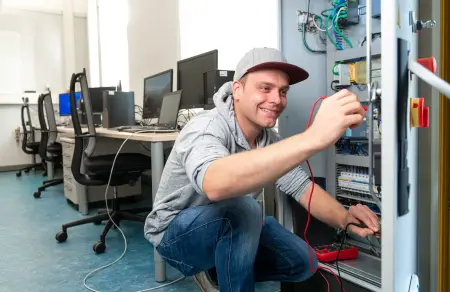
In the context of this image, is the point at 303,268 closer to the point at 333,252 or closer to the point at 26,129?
the point at 333,252

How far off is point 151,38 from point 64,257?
8.61ft

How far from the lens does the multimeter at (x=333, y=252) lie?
1.46 meters

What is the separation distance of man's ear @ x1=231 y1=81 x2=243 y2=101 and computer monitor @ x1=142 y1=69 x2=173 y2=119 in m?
1.77

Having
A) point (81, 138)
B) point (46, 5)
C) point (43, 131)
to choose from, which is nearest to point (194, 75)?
point (81, 138)

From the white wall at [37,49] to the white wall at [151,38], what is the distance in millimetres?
2087

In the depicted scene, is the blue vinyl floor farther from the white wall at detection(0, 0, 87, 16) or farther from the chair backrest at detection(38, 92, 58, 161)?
the white wall at detection(0, 0, 87, 16)

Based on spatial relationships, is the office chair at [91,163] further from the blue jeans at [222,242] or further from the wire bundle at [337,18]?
the wire bundle at [337,18]

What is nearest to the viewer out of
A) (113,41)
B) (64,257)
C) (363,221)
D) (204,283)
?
(363,221)

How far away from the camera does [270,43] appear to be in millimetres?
2377

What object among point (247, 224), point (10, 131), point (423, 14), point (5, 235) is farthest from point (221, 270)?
point (10, 131)

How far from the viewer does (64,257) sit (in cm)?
212

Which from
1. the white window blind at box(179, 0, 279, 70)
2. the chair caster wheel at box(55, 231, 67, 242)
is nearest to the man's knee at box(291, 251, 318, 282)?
the white window blind at box(179, 0, 279, 70)

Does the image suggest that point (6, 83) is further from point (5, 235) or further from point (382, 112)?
point (382, 112)

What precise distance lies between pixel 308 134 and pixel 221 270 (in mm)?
545
